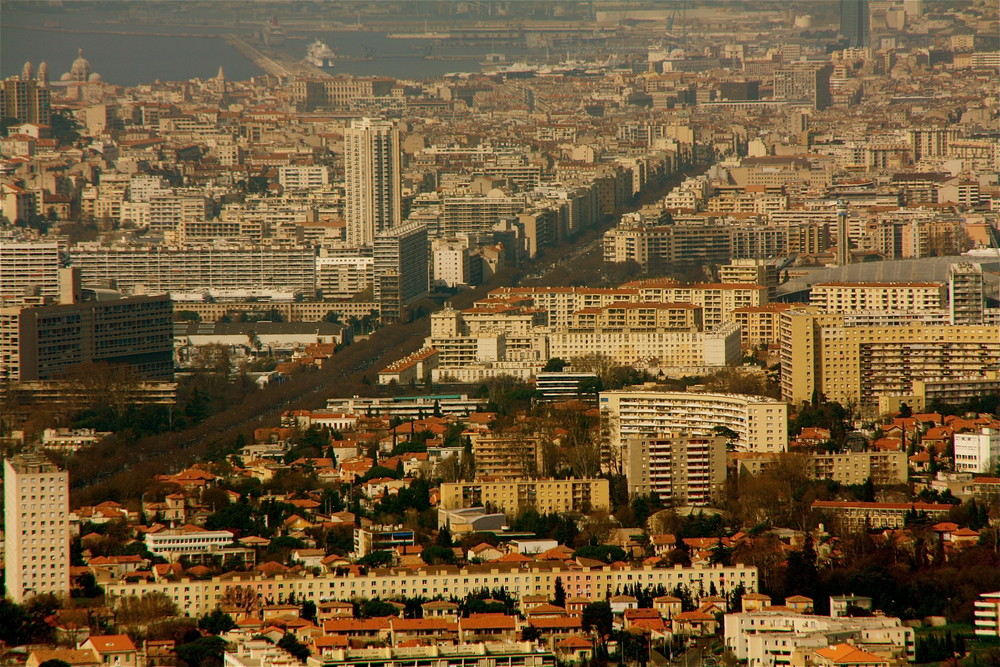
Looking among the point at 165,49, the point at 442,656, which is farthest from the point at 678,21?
the point at 442,656

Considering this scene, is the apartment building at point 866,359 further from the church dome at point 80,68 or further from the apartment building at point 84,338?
the church dome at point 80,68

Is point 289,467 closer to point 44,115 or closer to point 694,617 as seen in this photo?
point 694,617

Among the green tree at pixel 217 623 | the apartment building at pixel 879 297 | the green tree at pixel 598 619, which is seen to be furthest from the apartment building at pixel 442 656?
the apartment building at pixel 879 297

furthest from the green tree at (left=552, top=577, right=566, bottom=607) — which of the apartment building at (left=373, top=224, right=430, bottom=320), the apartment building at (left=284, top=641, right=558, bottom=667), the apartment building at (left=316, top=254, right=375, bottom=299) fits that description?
the apartment building at (left=316, top=254, right=375, bottom=299)

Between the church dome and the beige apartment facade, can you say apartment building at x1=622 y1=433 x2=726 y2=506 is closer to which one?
the beige apartment facade

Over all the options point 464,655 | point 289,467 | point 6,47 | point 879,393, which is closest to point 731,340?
point 879,393

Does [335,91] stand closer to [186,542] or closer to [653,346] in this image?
[653,346]
